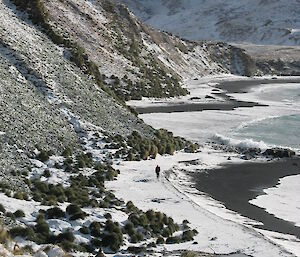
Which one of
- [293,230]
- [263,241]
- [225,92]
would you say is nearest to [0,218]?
[263,241]

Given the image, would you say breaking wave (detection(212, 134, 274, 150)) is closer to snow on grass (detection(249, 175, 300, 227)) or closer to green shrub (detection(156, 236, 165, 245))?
snow on grass (detection(249, 175, 300, 227))

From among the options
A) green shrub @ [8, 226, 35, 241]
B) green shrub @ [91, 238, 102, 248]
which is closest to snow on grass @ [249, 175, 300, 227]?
green shrub @ [91, 238, 102, 248]

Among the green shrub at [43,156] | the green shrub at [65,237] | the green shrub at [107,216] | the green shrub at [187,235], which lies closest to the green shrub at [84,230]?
the green shrub at [65,237]

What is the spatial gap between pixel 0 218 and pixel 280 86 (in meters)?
115

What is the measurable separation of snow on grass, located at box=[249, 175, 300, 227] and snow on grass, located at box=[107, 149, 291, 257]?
4253mm

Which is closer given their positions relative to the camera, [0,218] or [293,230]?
[0,218]

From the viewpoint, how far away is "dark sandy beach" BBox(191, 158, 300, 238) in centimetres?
2920

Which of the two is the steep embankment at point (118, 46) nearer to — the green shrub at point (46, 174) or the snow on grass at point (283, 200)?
the green shrub at point (46, 174)

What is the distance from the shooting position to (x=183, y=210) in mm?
29000

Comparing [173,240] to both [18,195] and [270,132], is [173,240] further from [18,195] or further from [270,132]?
[270,132]

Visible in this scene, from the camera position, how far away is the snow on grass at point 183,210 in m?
24.0

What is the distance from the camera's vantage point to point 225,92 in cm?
10425

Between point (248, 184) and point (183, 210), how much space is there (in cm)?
932

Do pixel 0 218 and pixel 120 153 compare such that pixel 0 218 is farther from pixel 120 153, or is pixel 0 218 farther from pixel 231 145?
pixel 231 145
